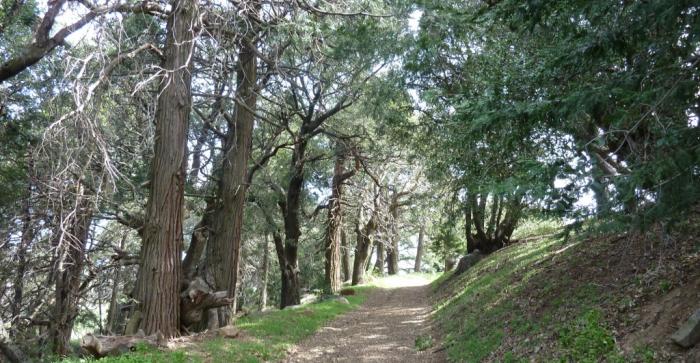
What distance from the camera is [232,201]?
11.1 meters

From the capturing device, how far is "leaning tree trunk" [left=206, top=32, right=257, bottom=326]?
10.9m

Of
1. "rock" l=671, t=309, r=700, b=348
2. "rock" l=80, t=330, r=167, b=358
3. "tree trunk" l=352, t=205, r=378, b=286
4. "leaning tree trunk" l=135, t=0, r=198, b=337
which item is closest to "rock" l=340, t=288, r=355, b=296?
"tree trunk" l=352, t=205, r=378, b=286

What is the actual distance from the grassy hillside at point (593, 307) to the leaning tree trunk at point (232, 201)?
4.93 metres

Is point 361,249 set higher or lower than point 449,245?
lower

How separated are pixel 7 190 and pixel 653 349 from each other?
44.0 ft

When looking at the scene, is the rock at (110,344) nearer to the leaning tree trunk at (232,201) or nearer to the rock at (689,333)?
the leaning tree trunk at (232,201)

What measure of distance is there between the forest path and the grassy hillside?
34.4 inches

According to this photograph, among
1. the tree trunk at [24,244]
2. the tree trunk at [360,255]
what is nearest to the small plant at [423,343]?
the tree trunk at [24,244]

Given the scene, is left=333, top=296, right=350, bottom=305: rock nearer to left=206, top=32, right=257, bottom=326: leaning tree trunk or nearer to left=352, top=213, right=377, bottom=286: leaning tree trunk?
left=206, top=32, right=257, bottom=326: leaning tree trunk

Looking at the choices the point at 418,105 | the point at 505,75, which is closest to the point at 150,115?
the point at 505,75

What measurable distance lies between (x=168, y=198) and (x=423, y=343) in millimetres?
5667

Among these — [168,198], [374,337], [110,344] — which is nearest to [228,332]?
[110,344]

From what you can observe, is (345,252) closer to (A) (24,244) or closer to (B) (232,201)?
(B) (232,201)

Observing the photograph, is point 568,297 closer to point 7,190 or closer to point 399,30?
point 399,30
